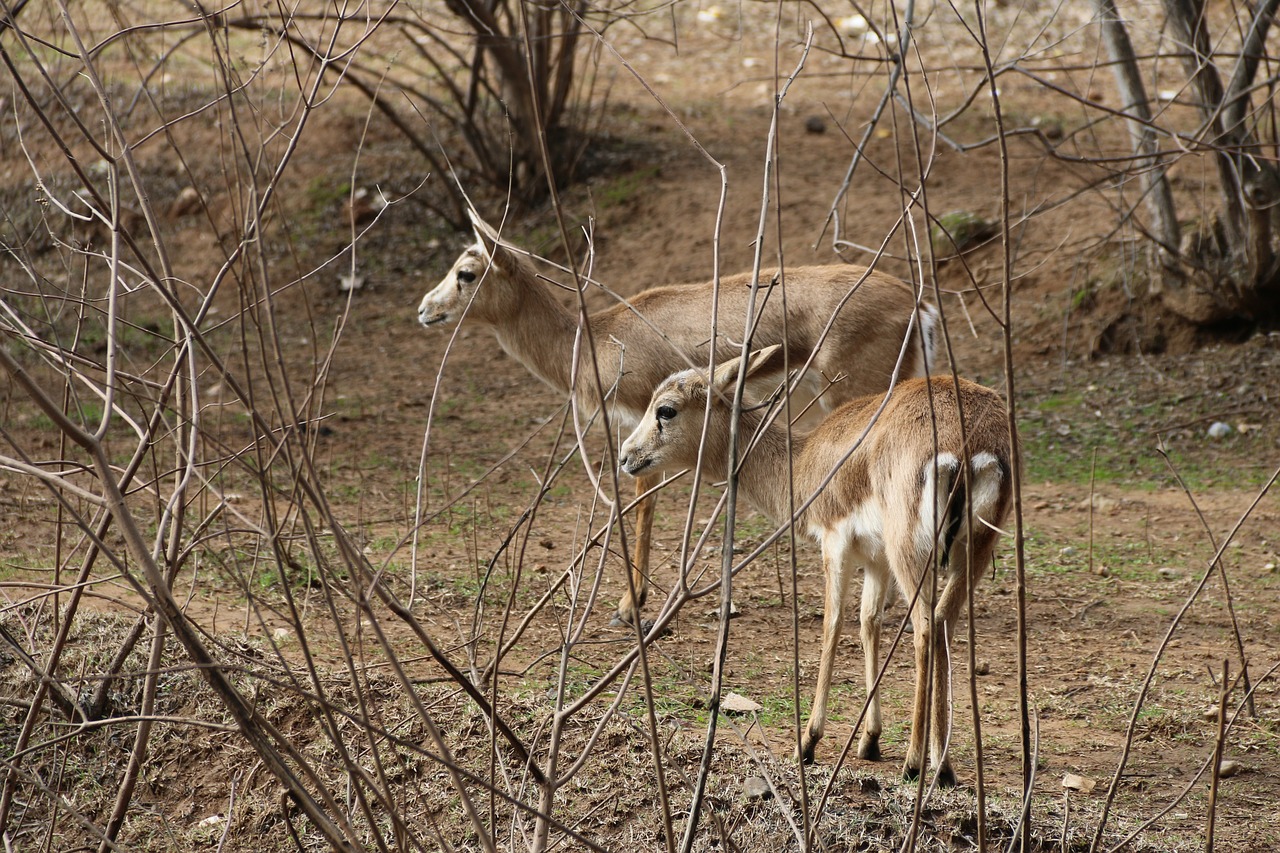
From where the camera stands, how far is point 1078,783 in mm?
3779

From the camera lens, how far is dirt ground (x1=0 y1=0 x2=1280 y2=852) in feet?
12.0

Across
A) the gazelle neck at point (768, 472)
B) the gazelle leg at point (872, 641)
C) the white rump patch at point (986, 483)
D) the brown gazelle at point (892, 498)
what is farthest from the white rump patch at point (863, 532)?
the gazelle neck at point (768, 472)

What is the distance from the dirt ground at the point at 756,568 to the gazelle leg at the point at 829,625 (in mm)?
114

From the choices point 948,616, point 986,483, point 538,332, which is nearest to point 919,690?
point 948,616

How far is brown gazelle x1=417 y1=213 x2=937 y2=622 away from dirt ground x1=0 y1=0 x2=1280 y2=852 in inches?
14.2

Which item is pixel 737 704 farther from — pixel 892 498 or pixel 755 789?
pixel 892 498

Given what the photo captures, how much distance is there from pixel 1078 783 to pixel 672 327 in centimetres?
306

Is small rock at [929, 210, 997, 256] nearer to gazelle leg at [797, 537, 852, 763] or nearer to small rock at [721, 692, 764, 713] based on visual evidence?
gazelle leg at [797, 537, 852, 763]

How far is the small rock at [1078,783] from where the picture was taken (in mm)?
3756

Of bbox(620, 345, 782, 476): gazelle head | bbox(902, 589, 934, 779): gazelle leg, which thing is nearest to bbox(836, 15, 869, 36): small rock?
bbox(620, 345, 782, 476): gazelle head

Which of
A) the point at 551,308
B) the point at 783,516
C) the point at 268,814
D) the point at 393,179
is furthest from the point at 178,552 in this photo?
the point at 393,179

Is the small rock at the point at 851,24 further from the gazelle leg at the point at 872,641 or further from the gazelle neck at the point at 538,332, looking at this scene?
the gazelle leg at the point at 872,641

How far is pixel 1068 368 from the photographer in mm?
8508

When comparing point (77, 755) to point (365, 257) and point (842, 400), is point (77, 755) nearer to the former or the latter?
point (842, 400)
